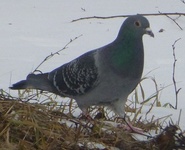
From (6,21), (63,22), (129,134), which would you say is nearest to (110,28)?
(63,22)

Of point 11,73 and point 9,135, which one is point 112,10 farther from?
point 9,135

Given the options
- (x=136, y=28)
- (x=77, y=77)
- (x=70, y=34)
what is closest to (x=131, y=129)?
(x=136, y=28)

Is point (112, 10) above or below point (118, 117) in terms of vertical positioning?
above

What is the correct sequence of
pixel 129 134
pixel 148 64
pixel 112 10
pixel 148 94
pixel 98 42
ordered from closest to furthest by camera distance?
pixel 129 134 < pixel 148 94 < pixel 148 64 < pixel 98 42 < pixel 112 10

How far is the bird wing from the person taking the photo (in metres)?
5.00

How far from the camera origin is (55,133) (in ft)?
13.4

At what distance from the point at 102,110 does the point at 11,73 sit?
6.69ft

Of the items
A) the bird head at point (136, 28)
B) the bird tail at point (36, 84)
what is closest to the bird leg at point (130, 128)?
the bird head at point (136, 28)

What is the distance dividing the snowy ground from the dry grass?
84.0 inches

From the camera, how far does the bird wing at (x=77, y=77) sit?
5004 millimetres

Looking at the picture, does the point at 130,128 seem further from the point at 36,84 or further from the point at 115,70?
the point at 36,84

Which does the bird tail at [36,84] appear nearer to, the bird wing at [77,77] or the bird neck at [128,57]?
the bird wing at [77,77]

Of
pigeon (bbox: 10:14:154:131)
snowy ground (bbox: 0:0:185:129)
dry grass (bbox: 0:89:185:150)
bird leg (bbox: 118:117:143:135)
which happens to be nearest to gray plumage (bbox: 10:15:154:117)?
pigeon (bbox: 10:14:154:131)

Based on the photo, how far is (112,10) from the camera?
392 inches
